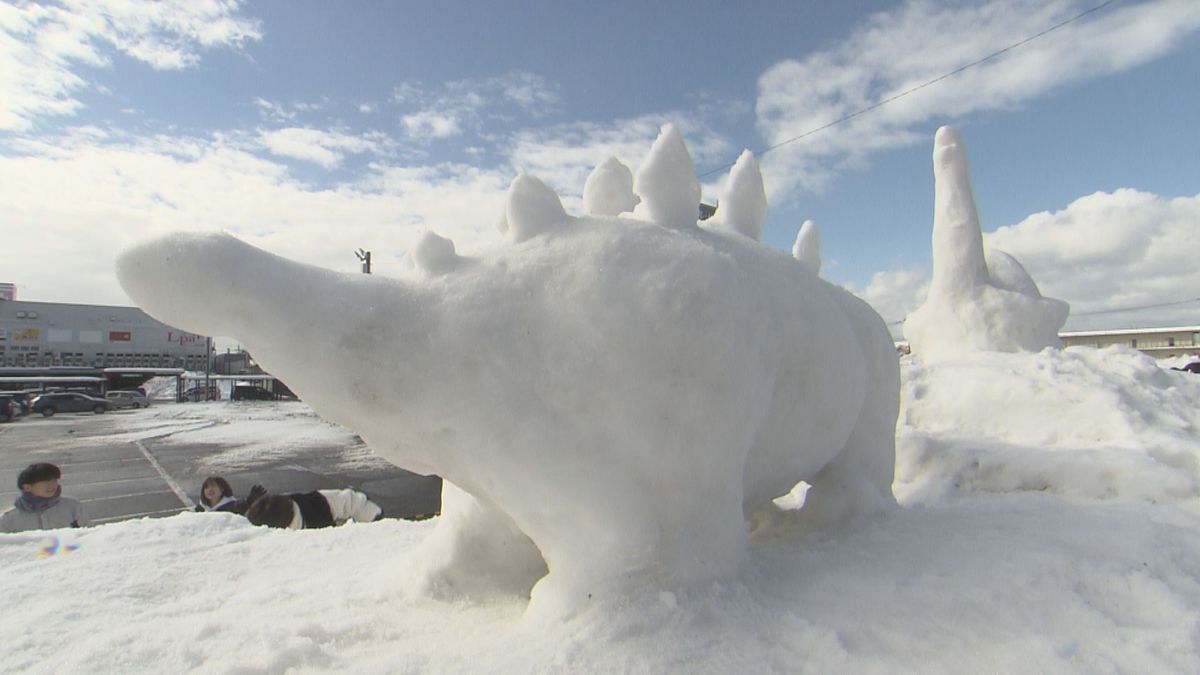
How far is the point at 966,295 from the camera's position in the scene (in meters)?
7.64

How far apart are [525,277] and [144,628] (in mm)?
1681

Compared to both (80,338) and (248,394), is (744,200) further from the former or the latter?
(80,338)

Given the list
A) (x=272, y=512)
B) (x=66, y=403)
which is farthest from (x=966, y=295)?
(x=66, y=403)

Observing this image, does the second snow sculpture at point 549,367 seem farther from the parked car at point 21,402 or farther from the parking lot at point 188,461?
the parked car at point 21,402

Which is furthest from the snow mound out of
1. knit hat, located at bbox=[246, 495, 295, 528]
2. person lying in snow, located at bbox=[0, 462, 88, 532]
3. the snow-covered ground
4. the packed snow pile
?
person lying in snow, located at bbox=[0, 462, 88, 532]

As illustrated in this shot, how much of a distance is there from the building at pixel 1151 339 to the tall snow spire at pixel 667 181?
31.3 meters

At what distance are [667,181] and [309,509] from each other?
4.20 metres

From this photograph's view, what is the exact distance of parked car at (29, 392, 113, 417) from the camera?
24.8 meters

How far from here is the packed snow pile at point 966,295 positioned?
284 inches

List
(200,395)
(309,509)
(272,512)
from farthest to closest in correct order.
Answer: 1. (200,395)
2. (309,509)
3. (272,512)

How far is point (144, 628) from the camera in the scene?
210 centimetres

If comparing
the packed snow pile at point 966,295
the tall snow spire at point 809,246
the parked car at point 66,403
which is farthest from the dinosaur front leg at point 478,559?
the parked car at point 66,403

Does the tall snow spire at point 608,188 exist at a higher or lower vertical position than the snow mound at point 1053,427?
higher

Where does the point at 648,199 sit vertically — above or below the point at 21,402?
above
